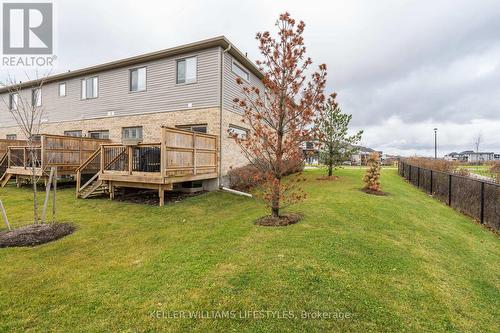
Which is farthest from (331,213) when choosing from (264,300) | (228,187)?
(228,187)

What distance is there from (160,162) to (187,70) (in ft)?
19.9

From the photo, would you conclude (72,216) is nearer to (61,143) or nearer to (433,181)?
(61,143)

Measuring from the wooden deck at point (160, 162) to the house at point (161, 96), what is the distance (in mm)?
701

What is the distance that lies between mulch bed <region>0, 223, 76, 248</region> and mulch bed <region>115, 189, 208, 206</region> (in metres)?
3.35

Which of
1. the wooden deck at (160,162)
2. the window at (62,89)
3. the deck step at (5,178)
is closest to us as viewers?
the wooden deck at (160,162)

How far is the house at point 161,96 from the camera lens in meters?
12.1

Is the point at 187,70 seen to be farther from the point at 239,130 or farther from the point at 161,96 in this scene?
the point at 239,130

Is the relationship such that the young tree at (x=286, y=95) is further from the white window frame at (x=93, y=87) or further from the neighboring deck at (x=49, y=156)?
the white window frame at (x=93, y=87)

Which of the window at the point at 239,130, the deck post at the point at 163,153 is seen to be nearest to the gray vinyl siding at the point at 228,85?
the window at the point at 239,130

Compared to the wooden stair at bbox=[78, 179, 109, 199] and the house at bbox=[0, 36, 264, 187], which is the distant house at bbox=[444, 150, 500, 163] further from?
the wooden stair at bbox=[78, 179, 109, 199]

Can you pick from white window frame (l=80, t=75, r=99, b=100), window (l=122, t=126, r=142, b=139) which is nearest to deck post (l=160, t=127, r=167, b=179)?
window (l=122, t=126, r=142, b=139)

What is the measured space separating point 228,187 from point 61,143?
29.0 ft

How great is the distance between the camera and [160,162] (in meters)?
9.02

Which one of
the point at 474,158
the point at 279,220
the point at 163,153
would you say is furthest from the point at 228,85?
the point at 474,158
